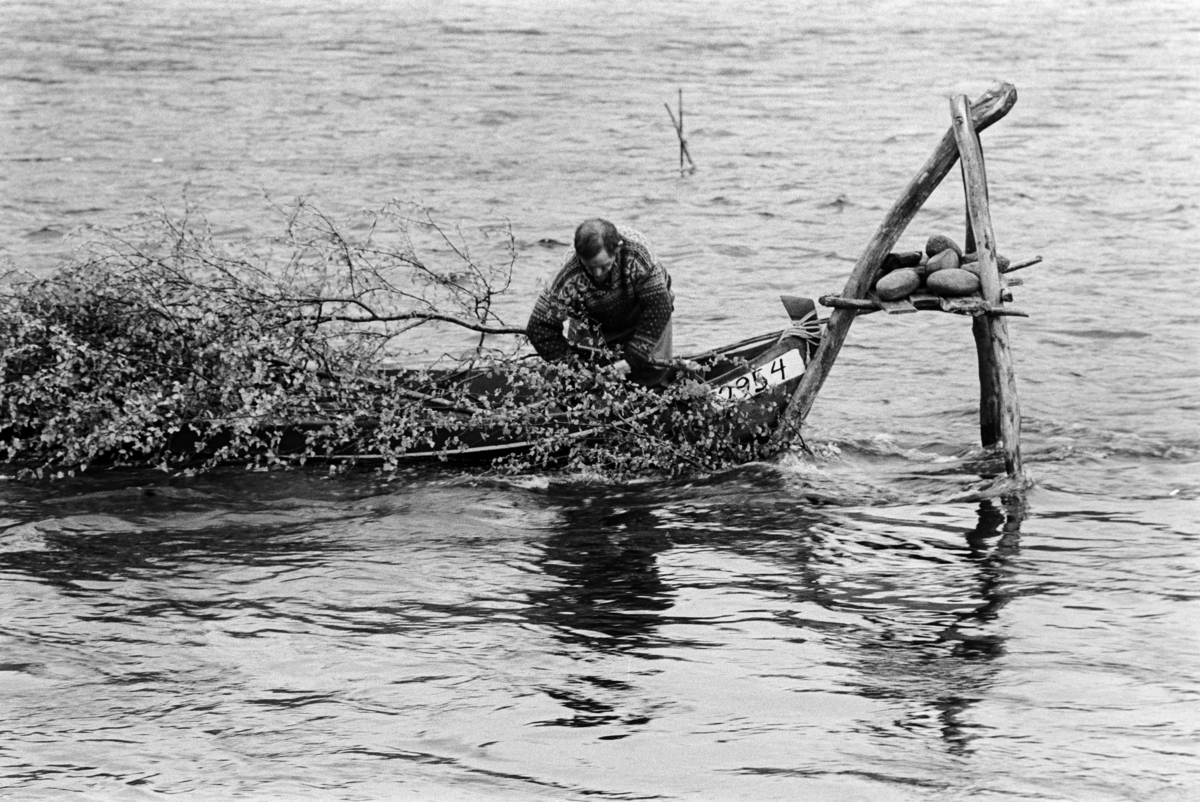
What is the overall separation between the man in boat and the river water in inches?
40.3

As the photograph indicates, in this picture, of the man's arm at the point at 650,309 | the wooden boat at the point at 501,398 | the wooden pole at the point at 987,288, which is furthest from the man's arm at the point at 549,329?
the wooden pole at the point at 987,288

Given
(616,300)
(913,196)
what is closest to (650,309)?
(616,300)

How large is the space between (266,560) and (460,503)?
1.58m

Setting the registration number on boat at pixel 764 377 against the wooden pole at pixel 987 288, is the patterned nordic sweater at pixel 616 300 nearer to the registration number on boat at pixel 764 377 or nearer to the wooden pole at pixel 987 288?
the registration number on boat at pixel 764 377

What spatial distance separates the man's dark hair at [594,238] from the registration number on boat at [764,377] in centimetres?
139

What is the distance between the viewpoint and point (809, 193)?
21.1 m

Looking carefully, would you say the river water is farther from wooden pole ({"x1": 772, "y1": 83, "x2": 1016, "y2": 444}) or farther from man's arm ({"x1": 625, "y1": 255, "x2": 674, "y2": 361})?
wooden pole ({"x1": 772, "y1": 83, "x2": 1016, "y2": 444})

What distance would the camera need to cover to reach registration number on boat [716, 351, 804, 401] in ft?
35.1

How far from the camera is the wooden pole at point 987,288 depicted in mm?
10023

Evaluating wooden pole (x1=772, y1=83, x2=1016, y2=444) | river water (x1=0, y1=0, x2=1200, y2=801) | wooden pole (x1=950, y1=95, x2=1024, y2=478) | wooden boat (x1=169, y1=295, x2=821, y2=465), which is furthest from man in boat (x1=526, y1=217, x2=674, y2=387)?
wooden pole (x1=950, y1=95, x2=1024, y2=478)

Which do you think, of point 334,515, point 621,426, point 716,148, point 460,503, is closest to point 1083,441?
point 621,426

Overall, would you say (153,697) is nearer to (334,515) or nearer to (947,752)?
(334,515)

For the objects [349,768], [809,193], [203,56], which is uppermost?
[203,56]

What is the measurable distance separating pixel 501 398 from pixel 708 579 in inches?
93.4
